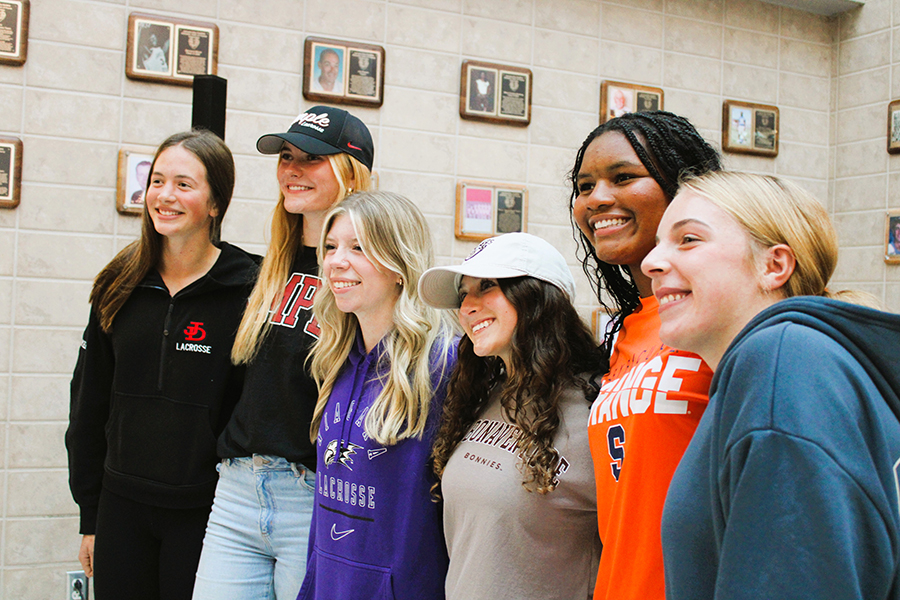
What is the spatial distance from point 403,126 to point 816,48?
2.56m

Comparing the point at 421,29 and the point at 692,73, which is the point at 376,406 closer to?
the point at 421,29

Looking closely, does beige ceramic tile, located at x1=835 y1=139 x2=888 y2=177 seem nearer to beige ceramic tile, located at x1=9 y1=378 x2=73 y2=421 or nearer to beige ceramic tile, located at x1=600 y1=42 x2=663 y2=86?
beige ceramic tile, located at x1=600 y1=42 x2=663 y2=86

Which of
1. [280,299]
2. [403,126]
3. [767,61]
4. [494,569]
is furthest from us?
[767,61]

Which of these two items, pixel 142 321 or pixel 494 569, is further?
pixel 142 321

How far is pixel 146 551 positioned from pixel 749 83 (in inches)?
148

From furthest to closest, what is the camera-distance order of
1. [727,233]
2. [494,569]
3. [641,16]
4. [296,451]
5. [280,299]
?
[641,16], [280,299], [296,451], [494,569], [727,233]

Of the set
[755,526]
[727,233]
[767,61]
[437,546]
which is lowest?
[437,546]

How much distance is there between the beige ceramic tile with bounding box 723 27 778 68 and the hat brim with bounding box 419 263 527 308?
299cm

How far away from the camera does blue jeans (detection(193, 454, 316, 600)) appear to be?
177 centimetres

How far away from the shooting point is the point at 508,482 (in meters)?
1.34

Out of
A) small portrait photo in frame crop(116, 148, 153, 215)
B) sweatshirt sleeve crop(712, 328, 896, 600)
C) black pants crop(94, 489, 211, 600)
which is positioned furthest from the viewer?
small portrait photo in frame crop(116, 148, 153, 215)

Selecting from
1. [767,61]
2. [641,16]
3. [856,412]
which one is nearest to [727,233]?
[856,412]

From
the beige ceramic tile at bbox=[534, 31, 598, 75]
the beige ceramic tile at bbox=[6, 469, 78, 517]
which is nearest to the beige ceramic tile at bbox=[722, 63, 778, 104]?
the beige ceramic tile at bbox=[534, 31, 598, 75]

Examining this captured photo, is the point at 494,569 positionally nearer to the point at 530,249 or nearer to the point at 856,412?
the point at 530,249
